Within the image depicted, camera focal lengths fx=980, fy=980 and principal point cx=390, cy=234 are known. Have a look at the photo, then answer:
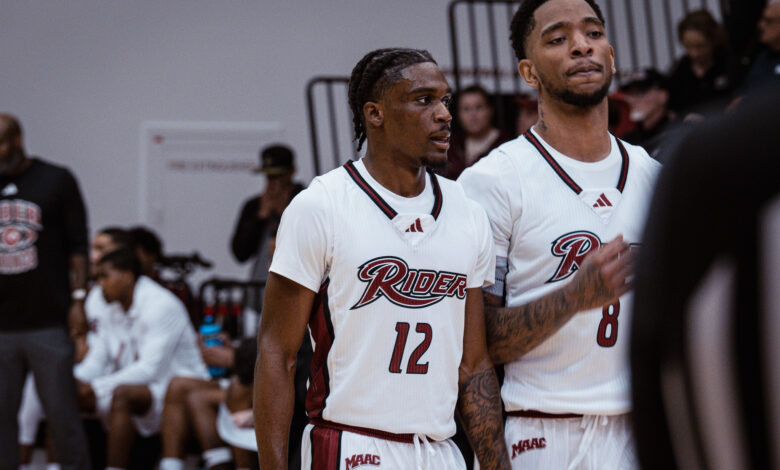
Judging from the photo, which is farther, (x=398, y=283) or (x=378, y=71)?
(x=378, y=71)

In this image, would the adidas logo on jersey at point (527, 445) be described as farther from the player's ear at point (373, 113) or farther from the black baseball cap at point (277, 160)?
the black baseball cap at point (277, 160)

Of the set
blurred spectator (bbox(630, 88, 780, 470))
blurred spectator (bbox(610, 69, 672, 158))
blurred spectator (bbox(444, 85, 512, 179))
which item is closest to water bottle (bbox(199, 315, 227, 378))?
blurred spectator (bbox(444, 85, 512, 179))

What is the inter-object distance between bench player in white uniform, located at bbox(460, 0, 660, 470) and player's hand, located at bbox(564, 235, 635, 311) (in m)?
0.11

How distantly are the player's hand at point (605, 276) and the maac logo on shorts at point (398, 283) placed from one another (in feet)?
1.24

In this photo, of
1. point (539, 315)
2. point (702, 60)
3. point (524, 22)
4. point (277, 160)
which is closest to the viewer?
point (539, 315)

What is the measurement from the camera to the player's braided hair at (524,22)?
2.99 metres

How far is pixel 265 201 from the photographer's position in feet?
24.1

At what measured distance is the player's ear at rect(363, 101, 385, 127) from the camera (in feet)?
9.12

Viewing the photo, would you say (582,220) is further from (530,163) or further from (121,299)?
(121,299)

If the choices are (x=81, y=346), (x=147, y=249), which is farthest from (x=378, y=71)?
(x=147, y=249)

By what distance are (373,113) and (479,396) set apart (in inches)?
33.5

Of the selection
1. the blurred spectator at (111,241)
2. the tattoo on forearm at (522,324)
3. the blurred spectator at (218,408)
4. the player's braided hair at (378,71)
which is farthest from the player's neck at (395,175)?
the blurred spectator at (111,241)

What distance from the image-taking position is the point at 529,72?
3.01 m

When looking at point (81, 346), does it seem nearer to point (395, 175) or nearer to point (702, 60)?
point (702, 60)
